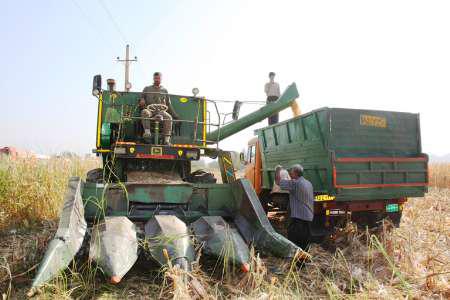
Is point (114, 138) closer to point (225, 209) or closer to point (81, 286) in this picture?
point (225, 209)

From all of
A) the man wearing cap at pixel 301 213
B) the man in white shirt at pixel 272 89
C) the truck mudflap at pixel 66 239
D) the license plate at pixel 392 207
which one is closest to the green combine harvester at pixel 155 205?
the truck mudflap at pixel 66 239

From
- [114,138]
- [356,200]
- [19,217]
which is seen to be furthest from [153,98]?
[356,200]

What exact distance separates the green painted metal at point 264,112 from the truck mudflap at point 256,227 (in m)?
4.87

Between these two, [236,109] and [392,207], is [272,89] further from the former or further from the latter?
[392,207]

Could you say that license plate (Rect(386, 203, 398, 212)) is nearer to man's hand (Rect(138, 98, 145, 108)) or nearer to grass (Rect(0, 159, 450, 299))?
grass (Rect(0, 159, 450, 299))


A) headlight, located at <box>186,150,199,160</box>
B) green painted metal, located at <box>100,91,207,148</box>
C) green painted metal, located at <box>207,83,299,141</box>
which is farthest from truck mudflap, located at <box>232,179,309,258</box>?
green painted metal, located at <box>207,83,299,141</box>

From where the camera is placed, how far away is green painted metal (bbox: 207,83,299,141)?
10.2m

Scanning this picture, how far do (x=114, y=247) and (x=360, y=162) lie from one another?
166 inches

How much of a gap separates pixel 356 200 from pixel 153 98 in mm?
3764

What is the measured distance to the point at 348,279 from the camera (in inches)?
174

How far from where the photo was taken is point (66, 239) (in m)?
3.79

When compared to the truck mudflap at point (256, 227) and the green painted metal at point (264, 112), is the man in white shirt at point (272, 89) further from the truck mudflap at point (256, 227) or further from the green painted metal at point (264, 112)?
the truck mudflap at point (256, 227)

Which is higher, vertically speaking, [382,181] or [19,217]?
[382,181]

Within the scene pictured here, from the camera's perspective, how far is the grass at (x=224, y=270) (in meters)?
3.54
